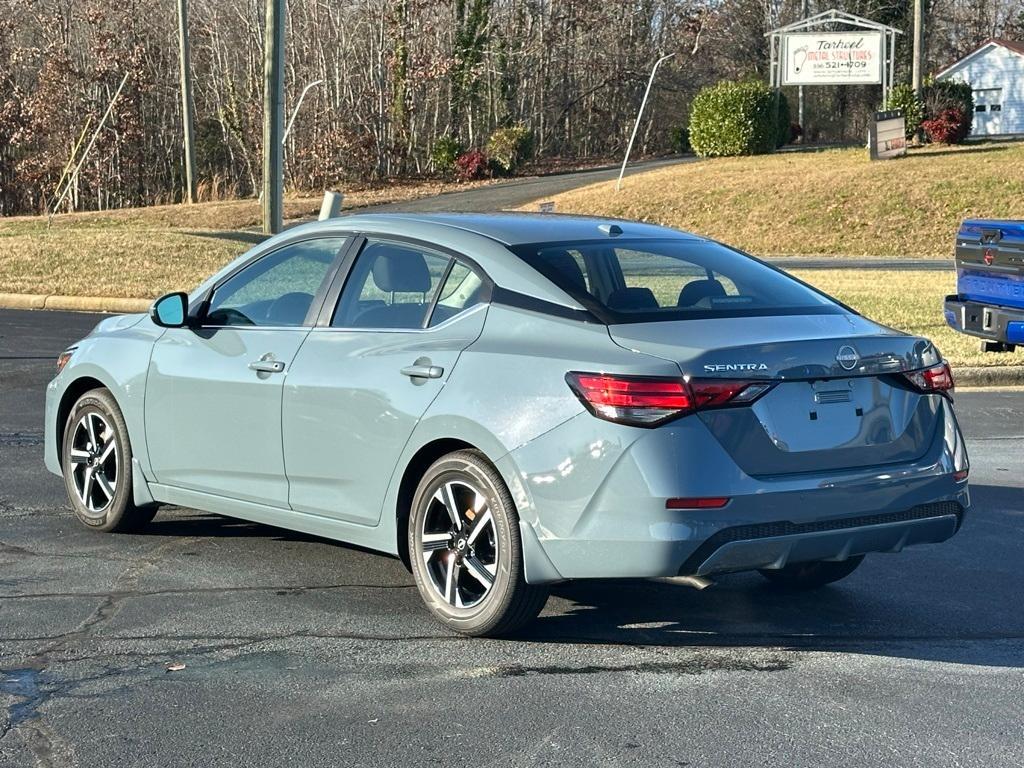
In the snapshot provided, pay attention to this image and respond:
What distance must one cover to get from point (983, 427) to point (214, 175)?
4077 cm

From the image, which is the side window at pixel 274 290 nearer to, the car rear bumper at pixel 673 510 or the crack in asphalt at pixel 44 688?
the crack in asphalt at pixel 44 688

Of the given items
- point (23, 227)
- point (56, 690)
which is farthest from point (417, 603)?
point (23, 227)

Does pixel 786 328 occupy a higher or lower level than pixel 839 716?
higher

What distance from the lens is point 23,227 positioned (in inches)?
1404

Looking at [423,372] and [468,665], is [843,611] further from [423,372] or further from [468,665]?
[423,372]

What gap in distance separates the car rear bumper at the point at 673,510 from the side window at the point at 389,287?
0.96 metres

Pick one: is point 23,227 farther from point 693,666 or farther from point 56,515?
point 693,666

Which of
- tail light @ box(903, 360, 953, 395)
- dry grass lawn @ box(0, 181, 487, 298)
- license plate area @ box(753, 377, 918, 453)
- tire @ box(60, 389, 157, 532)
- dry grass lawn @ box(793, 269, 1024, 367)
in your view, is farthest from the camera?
dry grass lawn @ box(0, 181, 487, 298)

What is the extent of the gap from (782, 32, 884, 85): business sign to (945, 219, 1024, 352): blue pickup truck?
36.1 metres

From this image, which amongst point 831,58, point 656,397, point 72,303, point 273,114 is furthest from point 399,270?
point 831,58

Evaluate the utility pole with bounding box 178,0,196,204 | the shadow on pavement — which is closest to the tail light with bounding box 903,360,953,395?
the shadow on pavement

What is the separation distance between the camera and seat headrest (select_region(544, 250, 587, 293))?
217 inches

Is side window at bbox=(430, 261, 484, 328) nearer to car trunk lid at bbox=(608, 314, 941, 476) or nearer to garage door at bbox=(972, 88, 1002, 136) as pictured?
car trunk lid at bbox=(608, 314, 941, 476)

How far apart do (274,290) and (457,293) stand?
1.31 meters
